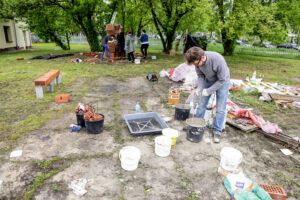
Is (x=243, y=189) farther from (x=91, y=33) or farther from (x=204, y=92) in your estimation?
(x=91, y=33)

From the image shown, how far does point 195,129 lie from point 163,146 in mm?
802

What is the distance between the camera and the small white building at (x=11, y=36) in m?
17.0

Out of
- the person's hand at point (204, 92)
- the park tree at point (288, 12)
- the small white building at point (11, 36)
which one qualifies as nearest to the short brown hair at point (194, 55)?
A: the person's hand at point (204, 92)

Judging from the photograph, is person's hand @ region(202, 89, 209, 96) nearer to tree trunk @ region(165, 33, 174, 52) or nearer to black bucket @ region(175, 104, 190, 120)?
black bucket @ region(175, 104, 190, 120)

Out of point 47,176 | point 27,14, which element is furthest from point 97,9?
point 47,176

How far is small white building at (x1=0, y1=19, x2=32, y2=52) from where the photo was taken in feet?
55.8

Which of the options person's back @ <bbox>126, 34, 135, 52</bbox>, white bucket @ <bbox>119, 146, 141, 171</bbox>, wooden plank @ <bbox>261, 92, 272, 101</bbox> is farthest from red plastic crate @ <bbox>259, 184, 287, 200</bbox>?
person's back @ <bbox>126, 34, 135, 52</bbox>

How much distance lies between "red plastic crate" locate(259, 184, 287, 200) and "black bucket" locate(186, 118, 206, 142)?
50.6 inches

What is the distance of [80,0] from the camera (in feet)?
43.5

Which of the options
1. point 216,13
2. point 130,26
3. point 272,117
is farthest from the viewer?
point 130,26

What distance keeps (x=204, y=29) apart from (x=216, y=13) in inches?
55.9

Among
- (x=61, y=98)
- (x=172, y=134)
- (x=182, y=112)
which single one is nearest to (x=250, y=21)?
(x=182, y=112)

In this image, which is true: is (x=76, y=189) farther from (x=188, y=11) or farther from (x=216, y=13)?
(x=216, y=13)

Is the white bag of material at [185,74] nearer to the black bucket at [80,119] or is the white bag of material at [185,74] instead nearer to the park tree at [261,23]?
the black bucket at [80,119]
